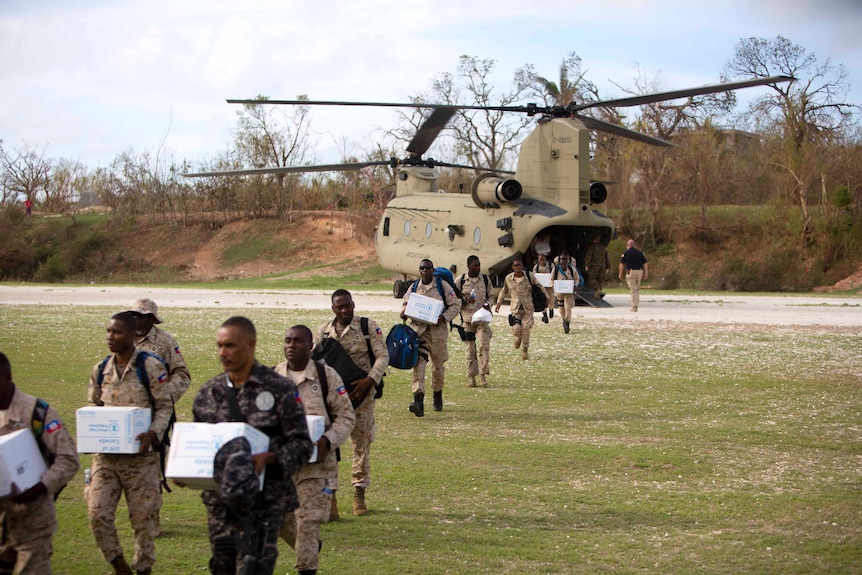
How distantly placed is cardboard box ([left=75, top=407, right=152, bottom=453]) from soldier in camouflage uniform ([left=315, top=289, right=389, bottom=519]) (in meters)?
2.28

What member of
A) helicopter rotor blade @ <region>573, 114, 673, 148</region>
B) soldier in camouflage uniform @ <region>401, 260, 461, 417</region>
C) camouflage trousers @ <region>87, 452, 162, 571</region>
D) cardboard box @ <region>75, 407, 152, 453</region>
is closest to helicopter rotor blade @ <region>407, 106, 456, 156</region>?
helicopter rotor blade @ <region>573, 114, 673, 148</region>

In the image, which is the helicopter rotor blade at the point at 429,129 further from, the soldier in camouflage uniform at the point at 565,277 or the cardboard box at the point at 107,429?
the cardboard box at the point at 107,429

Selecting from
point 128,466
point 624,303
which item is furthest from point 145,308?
point 624,303

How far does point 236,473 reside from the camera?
188 inches

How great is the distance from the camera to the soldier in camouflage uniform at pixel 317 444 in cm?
614

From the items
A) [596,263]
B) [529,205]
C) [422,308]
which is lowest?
[422,308]

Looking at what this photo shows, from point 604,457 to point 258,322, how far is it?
A: 1541 cm

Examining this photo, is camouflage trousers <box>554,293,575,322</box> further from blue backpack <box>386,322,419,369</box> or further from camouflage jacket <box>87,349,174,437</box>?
camouflage jacket <box>87,349,174,437</box>

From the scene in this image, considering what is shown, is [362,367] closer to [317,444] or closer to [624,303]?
[317,444]

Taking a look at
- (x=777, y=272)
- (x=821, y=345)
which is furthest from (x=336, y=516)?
(x=777, y=272)

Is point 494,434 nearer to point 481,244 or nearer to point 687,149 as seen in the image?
point 481,244

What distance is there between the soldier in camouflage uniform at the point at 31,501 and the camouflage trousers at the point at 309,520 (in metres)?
1.43

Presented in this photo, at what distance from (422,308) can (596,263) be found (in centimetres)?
1843

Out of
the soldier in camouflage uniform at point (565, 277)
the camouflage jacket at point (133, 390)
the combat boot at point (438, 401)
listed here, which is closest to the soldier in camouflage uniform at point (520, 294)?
the combat boot at point (438, 401)
